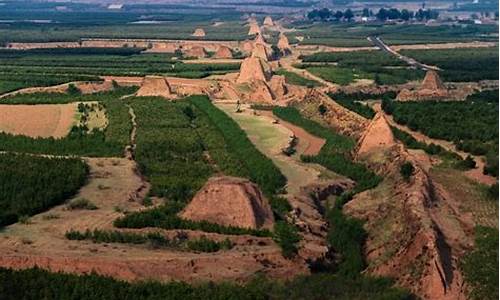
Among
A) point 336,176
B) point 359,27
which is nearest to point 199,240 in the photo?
point 336,176

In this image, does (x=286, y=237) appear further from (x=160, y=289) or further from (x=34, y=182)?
(x=34, y=182)

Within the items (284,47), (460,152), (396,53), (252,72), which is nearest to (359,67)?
(252,72)

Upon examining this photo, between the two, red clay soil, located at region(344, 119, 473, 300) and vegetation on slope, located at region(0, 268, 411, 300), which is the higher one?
vegetation on slope, located at region(0, 268, 411, 300)

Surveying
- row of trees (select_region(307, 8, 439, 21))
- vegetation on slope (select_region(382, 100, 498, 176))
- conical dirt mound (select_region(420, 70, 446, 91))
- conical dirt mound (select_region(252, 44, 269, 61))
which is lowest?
row of trees (select_region(307, 8, 439, 21))

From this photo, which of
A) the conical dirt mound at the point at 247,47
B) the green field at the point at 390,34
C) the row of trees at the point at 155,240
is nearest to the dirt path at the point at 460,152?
the row of trees at the point at 155,240

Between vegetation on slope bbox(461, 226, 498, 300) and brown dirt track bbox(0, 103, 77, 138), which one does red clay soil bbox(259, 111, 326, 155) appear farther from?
vegetation on slope bbox(461, 226, 498, 300)

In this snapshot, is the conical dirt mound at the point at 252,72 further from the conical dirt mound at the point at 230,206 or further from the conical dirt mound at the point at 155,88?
the conical dirt mound at the point at 230,206

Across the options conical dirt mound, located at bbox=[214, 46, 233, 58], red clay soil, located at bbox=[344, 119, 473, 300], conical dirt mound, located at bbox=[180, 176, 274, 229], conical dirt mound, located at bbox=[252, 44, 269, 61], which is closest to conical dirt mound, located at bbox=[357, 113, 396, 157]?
red clay soil, located at bbox=[344, 119, 473, 300]

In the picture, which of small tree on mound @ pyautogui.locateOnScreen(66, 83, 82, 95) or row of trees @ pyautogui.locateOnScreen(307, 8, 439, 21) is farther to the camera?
row of trees @ pyautogui.locateOnScreen(307, 8, 439, 21)
